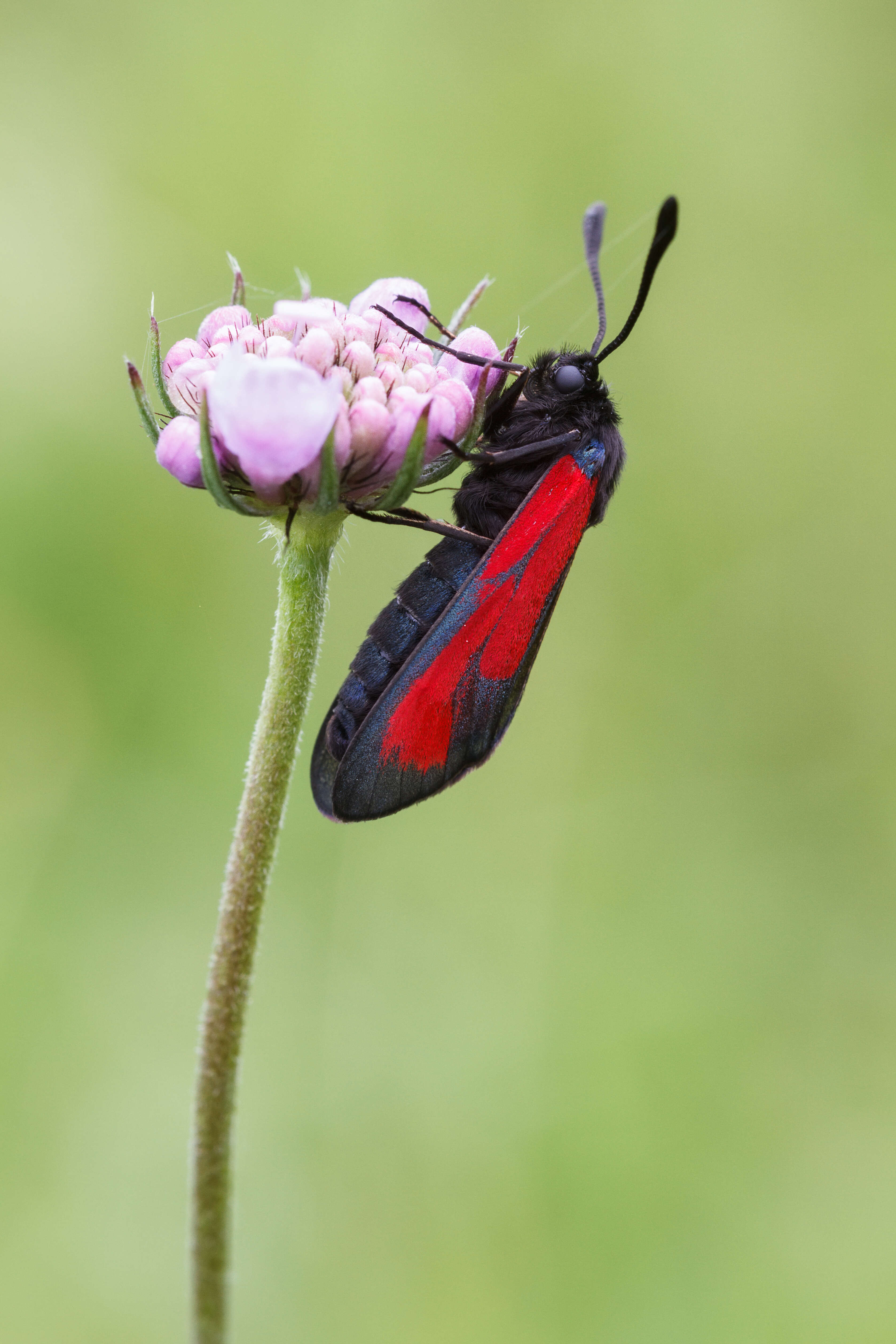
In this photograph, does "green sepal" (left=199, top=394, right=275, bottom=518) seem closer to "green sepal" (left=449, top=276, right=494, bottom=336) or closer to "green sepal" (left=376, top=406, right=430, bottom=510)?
"green sepal" (left=376, top=406, right=430, bottom=510)

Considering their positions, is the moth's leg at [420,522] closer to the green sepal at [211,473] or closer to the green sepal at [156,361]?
the green sepal at [211,473]

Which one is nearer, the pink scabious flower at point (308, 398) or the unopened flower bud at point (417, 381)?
the pink scabious flower at point (308, 398)

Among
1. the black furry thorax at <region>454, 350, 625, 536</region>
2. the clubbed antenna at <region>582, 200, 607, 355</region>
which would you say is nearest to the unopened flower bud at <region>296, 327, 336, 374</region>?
the black furry thorax at <region>454, 350, 625, 536</region>

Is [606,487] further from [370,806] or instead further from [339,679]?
[339,679]

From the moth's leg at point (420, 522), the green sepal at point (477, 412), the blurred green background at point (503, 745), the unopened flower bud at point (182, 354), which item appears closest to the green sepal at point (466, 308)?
the green sepal at point (477, 412)

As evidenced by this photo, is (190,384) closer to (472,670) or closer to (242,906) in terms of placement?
(472,670)

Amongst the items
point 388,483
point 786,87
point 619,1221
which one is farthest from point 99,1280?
point 786,87
